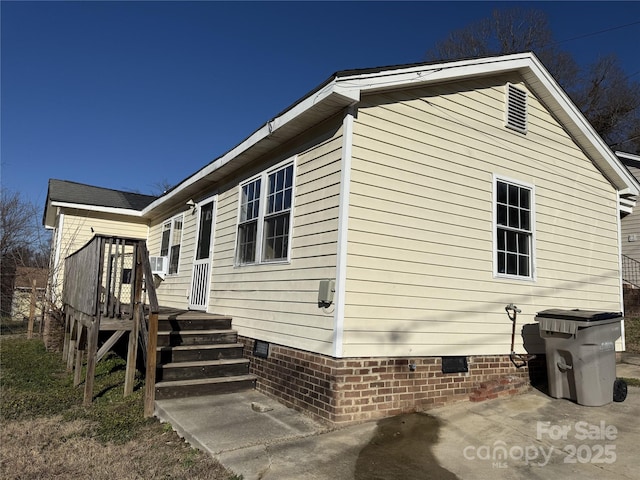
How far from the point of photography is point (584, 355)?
5410 mm

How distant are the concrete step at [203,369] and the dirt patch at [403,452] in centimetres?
235

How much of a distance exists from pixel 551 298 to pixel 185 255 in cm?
711

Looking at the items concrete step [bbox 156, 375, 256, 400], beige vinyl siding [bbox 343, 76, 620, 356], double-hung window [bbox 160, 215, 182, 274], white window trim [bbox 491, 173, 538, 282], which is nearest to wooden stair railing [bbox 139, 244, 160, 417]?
concrete step [bbox 156, 375, 256, 400]

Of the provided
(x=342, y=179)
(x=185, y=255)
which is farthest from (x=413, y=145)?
(x=185, y=255)

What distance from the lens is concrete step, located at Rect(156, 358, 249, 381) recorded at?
588 cm

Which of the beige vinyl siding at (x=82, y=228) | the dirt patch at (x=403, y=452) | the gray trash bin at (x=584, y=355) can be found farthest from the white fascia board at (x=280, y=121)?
the beige vinyl siding at (x=82, y=228)

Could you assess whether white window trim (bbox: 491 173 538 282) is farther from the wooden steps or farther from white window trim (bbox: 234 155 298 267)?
the wooden steps

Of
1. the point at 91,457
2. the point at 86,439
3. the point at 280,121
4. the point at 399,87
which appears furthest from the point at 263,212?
the point at 91,457

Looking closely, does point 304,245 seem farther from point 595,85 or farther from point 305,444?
point 595,85

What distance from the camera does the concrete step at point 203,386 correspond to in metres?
5.64

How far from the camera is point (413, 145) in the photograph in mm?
5688

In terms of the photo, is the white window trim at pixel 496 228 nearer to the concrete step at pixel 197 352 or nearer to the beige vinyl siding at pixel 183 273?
the concrete step at pixel 197 352

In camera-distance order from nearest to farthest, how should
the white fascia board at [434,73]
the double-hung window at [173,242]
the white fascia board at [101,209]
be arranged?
the white fascia board at [434,73]
the double-hung window at [173,242]
the white fascia board at [101,209]

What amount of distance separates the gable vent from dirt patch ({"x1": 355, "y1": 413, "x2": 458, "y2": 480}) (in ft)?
14.8
